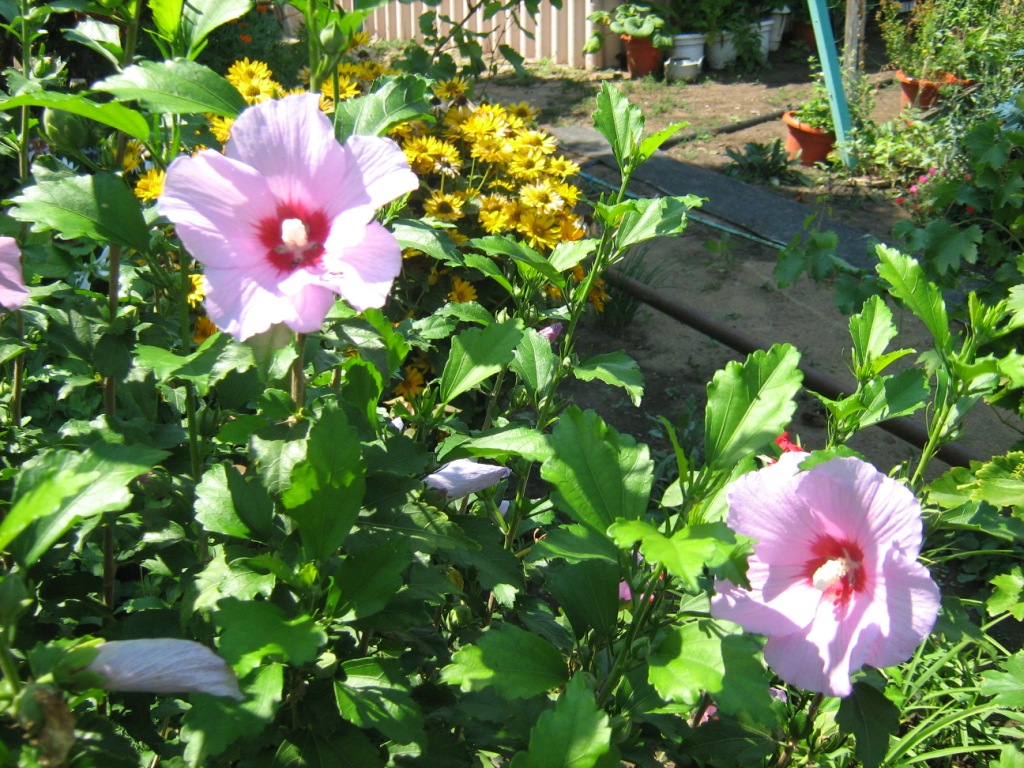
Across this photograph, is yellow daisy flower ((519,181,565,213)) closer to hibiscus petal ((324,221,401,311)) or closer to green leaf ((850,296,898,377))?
green leaf ((850,296,898,377))

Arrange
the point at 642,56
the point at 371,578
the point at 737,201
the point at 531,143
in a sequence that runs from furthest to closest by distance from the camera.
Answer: the point at 642,56 → the point at 737,201 → the point at 531,143 → the point at 371,578

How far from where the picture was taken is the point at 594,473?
0.89 meters

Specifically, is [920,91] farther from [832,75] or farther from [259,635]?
[259,635]

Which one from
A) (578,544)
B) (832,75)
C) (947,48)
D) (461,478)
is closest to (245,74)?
(461,478)

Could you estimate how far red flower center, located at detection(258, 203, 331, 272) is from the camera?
821 millimetres

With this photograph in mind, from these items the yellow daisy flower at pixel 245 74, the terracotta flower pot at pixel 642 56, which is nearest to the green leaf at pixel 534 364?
the yellow daisy flower at pixel 245 74

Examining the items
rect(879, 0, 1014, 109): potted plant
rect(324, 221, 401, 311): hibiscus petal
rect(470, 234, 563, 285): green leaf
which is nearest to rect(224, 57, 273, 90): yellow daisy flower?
rect(470, 234, 563, 285): green leaf

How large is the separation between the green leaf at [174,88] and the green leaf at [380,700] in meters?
0.55

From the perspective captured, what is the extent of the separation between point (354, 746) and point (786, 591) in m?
0.46

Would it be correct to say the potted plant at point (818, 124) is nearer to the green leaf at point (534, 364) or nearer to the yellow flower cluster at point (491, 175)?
the yellow flower cluster at point (491, 175)

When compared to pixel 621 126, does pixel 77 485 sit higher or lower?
lower

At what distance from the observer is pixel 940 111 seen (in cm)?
583

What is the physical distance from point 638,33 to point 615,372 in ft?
22.8

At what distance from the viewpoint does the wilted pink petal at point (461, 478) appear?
1.07m
